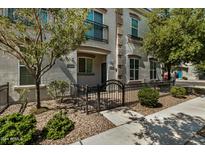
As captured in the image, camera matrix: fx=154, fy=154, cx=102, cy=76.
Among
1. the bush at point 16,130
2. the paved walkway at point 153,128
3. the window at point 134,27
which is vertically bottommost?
the paved walkway at point 153,128

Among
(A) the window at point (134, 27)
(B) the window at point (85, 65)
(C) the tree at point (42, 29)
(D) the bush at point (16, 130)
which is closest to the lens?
(D) the bush at point (16, 130)

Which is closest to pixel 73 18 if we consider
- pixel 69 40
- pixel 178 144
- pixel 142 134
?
pixel 69 40

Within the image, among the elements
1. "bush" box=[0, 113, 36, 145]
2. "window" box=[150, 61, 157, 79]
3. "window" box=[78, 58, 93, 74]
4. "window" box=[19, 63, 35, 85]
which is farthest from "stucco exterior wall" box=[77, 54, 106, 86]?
"bush" box=[0, 113, 36, 145]

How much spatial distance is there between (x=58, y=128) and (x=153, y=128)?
322 centimetres

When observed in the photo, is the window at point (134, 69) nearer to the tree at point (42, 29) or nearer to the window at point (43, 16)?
the tree at point (42, 29)

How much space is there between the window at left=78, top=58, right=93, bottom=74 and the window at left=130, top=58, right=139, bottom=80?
375 centimetres

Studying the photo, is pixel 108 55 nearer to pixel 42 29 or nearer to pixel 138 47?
pixel 138 47

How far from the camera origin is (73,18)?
5.48m

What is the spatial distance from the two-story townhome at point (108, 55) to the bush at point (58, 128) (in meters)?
4.35

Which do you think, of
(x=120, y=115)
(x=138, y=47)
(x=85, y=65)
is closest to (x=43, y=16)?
(x=120, y=115)

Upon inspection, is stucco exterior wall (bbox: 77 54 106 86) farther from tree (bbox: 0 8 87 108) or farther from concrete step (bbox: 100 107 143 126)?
tree (bbox: 0 8 87 108)

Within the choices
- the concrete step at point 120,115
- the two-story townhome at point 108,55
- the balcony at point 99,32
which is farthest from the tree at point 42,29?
the balcony at point 99,32

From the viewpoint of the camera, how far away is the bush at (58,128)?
14.9 ft

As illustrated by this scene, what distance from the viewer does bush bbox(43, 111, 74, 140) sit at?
14.9 ft
